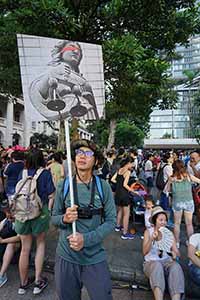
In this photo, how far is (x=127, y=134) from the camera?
107 feet

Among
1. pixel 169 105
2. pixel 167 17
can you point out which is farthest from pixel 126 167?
pixel 169 105

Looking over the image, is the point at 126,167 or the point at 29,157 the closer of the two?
the point at 29,157

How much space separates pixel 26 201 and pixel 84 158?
129cm

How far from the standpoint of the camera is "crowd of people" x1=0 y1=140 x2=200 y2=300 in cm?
199

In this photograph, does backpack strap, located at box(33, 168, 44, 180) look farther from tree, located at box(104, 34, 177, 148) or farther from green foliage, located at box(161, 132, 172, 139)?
green foliage, located at box(161, 132, 172, 139)

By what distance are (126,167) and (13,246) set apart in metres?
2.52

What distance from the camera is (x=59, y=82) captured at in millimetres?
2207

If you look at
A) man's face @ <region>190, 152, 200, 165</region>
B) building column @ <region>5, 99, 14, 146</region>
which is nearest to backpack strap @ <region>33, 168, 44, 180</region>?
man's face @ <region>190, 152, 200, 165</region>

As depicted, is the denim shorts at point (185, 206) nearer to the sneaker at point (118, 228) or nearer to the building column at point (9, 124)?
the sneaker at point (118, 228)

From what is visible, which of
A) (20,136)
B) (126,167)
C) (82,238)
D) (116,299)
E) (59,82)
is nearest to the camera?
(82,238)

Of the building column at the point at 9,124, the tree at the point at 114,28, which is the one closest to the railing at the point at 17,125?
the building column at the point at 9,124

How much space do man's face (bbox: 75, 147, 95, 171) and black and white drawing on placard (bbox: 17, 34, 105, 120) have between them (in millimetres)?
356

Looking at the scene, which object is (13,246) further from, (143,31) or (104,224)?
(143,31)

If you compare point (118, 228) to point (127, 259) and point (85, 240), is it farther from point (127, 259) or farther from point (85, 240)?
point (85, 240)
